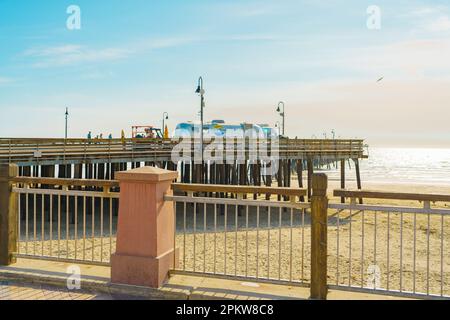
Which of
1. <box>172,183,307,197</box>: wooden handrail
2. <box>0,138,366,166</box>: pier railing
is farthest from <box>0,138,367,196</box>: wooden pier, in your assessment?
<box>172,183,307,197</box>: wooden handrail

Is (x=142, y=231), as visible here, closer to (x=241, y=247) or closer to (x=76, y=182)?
(x=76, y=182)

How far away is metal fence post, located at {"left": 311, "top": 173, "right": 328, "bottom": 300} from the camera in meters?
4.98

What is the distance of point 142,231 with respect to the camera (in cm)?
546

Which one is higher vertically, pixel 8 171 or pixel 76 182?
pixel 8 171

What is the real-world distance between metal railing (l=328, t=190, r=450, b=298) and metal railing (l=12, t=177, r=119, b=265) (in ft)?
10.3

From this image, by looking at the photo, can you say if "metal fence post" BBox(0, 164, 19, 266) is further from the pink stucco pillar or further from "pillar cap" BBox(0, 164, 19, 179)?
the pink stucco pillar

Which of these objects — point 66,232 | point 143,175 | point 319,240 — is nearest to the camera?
point 319,240

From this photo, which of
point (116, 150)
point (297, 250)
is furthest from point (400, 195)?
point (116, 150)


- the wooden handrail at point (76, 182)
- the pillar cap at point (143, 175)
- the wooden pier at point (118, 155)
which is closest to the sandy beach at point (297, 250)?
the wooden handrail at point (76, 182)

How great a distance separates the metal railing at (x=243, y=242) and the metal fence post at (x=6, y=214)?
2.40 meters

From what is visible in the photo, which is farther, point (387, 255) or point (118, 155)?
point (118, 155)

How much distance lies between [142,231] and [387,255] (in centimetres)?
343

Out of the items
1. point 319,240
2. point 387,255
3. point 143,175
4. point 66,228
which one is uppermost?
point 143,175
